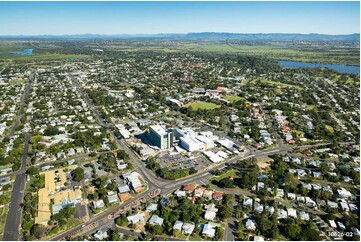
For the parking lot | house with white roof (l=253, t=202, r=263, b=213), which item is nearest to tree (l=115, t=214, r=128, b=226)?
the parking lot

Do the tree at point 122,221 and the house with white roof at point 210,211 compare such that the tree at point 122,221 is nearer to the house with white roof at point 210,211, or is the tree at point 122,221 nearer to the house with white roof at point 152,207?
the house with white roof at point 152,207

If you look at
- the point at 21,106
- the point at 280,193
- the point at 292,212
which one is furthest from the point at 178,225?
the point at 21,106

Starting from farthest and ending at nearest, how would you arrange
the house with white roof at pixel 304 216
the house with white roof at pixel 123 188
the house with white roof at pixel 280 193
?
the house with white roof at pixel 123 188, the house with white roof at pixel 280 193, the house with white roof at pixel 304 216

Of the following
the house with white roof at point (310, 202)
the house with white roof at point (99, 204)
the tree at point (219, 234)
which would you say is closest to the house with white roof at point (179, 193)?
the tree at point (219, 234)

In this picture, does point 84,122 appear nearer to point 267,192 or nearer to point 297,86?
point 267,192

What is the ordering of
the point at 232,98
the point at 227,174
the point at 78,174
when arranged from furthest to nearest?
the point at 232,98
the point at 227,174
the point at 78,174

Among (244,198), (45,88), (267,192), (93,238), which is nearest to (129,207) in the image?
(93,238)

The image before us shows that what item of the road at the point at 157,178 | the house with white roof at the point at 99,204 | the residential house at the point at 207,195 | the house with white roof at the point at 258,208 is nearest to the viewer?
the road at the point at 157,178

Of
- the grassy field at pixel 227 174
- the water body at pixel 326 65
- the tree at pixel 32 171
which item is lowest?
the grassy field at pixel 227 174

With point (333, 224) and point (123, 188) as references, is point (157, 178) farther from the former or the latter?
point (333, 224)

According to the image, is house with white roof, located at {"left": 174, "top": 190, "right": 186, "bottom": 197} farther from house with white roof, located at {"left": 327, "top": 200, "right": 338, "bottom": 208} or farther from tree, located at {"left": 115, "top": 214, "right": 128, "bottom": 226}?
house with white roof, located at {"left": 327, "top": 200, "right": 338, "bottom": 208}

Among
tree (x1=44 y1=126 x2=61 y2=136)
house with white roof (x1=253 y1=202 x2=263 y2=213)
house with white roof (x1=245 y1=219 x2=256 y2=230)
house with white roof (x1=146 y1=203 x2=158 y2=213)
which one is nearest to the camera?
house with white roof (x1=245 y1=219 x2=256 y2=230)
